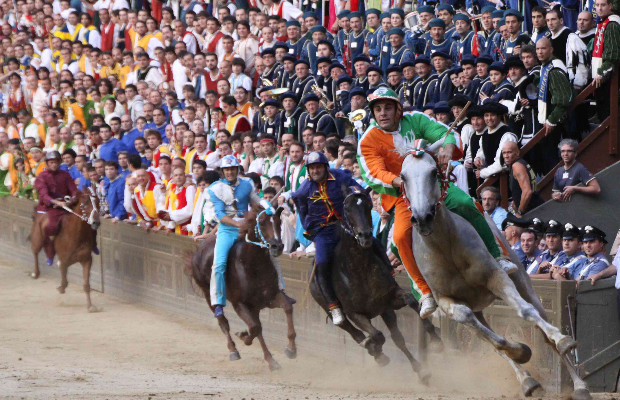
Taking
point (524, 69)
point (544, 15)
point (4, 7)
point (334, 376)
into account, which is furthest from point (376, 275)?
point (4, 7)

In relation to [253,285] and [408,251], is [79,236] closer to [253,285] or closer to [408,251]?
[253,285]

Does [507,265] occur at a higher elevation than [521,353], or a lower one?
higher

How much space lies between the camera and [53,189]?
1859cm

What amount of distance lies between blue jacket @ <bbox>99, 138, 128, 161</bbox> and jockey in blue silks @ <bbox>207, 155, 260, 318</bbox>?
7622 mm

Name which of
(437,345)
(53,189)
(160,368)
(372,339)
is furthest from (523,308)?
(53,189)

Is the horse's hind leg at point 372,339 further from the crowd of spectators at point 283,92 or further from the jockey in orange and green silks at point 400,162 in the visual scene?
the jockey in orange and green silks at point 400,162

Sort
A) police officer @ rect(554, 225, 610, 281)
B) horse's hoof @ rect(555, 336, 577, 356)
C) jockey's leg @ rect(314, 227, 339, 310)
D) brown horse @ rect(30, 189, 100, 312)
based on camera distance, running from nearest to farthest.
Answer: horse's hoof @ rect(555, 336, 577, 356) < police officer @ rect(554, 225, 610, 281) < jockey's leg @ rect(314, 227, 339, 310) < brown horse @ rect(30, 189, 100, 312)

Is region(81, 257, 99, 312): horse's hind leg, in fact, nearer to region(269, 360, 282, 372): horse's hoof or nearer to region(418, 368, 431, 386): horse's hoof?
region(269, 360, 282, 372): horse's hoof

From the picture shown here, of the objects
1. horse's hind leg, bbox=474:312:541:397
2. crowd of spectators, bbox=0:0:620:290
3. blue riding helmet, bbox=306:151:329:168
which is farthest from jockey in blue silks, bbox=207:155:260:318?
horse's hind leg, bbox=474:312:541:397

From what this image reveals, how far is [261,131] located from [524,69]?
5.78m

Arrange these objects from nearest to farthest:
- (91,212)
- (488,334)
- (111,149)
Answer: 1. (488,334)
2. (91,212)
3. (111,149)

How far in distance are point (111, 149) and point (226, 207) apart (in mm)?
7889

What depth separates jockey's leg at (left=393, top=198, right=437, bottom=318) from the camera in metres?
9.92

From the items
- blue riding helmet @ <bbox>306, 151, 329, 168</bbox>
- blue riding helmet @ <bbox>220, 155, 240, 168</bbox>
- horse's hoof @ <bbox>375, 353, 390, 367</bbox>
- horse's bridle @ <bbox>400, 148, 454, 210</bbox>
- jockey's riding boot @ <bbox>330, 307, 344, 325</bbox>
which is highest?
horse's bridle @ <bbox>400, 148, 454, 210</bbox>
